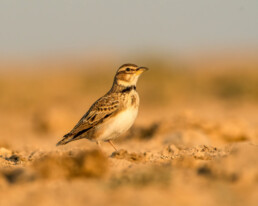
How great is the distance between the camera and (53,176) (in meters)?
5.44

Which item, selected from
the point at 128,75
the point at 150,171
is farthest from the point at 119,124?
the point at 150,171

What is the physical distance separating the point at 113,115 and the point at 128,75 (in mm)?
936

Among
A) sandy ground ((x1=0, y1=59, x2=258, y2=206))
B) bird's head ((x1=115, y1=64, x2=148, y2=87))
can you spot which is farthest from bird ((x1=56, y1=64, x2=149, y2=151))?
sandy ground ((x1=0, y1=59, x2=258, y2=206))

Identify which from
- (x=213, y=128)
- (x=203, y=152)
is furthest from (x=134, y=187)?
(x=213, y=128)

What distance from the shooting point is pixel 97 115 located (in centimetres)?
838

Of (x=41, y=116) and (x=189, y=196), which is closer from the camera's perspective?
(x=189, y=196)

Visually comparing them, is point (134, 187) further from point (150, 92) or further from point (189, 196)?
point (150, 92)

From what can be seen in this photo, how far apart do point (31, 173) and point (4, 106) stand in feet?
68.3

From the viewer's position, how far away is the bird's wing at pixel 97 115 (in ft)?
26.9

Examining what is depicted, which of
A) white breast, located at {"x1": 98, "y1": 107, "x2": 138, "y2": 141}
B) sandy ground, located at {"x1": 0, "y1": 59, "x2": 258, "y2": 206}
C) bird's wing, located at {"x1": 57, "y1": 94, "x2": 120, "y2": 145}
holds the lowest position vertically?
sandy ground, located at {"x1": 0, "y1": 59, "x2": 258, "y2": 206}

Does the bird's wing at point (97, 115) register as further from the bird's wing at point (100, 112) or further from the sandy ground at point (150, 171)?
the sandy ground at point (150, 171)

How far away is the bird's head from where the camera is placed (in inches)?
343

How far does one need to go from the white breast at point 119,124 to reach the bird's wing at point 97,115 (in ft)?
0.41

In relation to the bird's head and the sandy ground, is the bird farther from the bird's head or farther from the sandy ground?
the sandy ground
